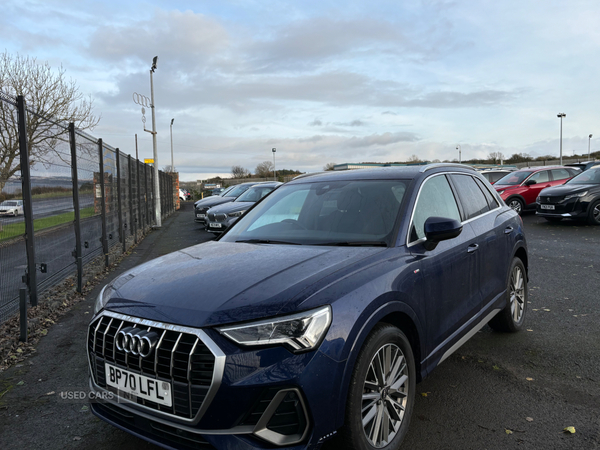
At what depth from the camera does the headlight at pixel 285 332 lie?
2.13 meters

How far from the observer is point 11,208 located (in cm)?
502

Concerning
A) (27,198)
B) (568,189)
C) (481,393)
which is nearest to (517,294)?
(481,393)

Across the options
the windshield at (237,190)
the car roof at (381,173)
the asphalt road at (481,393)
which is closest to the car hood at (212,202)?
the windshield at (237,190)

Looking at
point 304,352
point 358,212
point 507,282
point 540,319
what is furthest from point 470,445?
point 540,319

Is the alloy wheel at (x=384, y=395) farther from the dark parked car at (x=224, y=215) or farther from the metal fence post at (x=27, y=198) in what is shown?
the dark parked car at (x=224, y=215)

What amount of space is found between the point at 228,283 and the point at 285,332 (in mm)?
489

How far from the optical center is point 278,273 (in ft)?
8.34

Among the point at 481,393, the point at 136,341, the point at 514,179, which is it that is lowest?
the point at 481,393

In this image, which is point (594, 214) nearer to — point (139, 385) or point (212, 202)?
point (212, 202)

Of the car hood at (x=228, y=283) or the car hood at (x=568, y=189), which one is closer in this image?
the car hood at (x=228, y=283)

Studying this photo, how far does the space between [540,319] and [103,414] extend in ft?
14.9

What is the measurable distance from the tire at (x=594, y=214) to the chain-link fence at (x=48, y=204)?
12.7 metres

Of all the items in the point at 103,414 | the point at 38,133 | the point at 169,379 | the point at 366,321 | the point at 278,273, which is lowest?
the point at 103,414

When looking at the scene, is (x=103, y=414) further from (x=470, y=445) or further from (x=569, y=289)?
(x=569, y=289)
